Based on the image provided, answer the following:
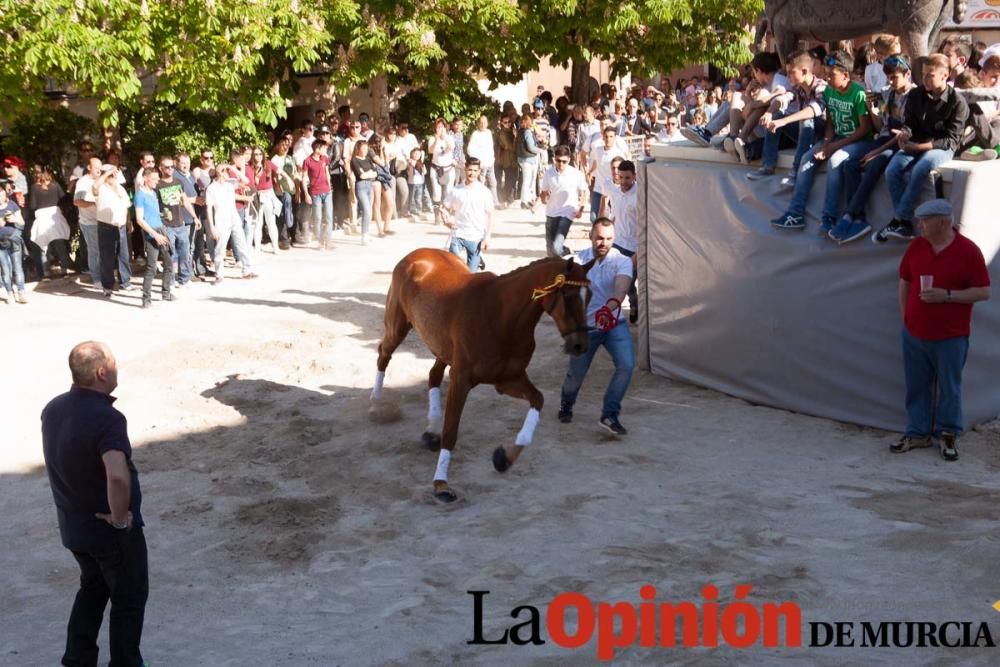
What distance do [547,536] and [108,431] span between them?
3.10 metres

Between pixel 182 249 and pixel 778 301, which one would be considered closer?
pixel 778 301

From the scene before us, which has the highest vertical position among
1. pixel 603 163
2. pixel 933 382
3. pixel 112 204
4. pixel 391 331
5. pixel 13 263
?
pixel 603 163

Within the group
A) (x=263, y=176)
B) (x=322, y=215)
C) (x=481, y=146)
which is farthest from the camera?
(x=481, y=146)

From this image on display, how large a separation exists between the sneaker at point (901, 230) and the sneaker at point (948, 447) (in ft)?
5.06

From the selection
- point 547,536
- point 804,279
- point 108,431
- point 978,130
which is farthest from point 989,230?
point 108,431

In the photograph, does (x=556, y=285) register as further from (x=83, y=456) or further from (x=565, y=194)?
(x=565, y=194)

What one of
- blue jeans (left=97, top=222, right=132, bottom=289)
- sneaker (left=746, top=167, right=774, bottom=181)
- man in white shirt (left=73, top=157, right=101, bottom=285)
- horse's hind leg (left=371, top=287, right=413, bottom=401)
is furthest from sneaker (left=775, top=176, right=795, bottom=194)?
man in white shirt (left=73, top=157, right=101, bottom=285)

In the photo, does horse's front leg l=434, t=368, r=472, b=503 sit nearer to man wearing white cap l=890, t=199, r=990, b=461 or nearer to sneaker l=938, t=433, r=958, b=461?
man wearing white cap l=890, t=199, r=990, b=461

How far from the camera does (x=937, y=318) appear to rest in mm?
8547

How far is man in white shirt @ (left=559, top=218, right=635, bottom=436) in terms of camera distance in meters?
9.30

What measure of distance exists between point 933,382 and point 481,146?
12767mm

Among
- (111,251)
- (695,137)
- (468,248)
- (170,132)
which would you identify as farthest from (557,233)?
(170,132)

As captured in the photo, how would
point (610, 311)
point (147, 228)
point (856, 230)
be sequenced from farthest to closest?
point (147, 228)
point (856, 230)
point (610, 311)

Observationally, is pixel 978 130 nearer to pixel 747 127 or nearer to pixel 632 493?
pixel 747 127
